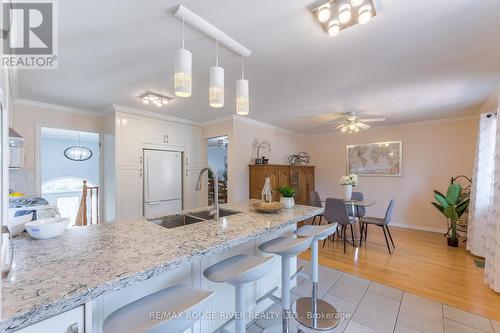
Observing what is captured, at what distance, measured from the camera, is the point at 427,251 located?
331 cm

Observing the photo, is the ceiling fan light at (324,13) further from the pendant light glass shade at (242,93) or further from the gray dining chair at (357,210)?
the gray dining chair at (357,210)

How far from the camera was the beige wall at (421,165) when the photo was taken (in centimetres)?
413

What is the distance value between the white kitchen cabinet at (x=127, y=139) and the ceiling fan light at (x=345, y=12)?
3378 millimetres

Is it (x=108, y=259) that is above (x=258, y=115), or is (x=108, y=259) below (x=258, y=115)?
below

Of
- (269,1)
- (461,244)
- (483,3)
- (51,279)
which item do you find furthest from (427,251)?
(51,279)

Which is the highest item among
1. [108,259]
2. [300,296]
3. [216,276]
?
[108,259]

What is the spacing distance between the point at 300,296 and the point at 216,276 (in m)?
1.46

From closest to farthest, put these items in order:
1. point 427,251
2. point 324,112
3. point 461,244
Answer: point 427,251 < point 461,244 < point 324,112

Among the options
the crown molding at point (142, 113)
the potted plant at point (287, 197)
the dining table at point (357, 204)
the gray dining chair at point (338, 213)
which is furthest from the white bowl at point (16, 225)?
the dining table at point (357, 204)

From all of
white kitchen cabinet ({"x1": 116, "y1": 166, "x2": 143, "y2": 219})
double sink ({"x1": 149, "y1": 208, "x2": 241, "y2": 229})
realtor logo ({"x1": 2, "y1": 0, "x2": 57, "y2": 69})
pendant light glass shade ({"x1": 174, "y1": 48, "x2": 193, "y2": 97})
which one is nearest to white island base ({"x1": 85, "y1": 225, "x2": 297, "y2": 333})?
double sink ({"x1": 149, "y1": 208, "x2": 241, "y2": 229})

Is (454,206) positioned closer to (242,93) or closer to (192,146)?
(242,93)

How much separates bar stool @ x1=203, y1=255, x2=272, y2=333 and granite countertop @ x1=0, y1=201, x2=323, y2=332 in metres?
0.17

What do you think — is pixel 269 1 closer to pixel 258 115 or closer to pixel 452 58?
pixel 452 58

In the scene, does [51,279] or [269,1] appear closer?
[51,279]
